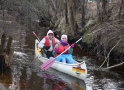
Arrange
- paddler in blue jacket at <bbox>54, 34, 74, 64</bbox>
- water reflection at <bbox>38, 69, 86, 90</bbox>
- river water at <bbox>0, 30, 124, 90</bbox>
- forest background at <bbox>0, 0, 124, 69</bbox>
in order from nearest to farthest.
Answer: river water at <bbox>0, 30, 124, 90</bbox>, water reflection at <bbox>38, 69, 86, 90</bbox>, forest background at <bbox>0, 0, 124, 69</bbox>, paddler in blue jacket at <bbox>54, 34, 74, 64</bbox>

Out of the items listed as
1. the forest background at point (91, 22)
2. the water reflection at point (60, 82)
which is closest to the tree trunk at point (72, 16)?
the forest background at point (91, 22)

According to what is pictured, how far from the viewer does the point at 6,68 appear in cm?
1045

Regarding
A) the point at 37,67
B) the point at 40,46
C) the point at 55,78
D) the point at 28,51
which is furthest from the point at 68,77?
the point at 28,51

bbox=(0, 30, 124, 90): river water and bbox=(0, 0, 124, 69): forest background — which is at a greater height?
bbox=(0, 0, 124, 69): forest background

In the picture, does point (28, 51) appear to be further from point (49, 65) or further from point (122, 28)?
point (122, 28)

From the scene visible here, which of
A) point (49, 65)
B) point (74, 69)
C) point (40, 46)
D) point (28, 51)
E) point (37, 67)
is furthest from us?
point (28, 51)

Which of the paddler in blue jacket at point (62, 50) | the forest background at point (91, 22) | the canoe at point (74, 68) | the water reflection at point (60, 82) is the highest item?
the forest background at point (91, 22)

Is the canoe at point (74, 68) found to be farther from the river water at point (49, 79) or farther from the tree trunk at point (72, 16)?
the tree trunk at point (72, 16)

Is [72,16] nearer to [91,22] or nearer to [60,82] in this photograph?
[91,22]

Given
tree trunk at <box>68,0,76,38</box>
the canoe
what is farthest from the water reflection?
tree trunk at <box>68,0,76,38</box>

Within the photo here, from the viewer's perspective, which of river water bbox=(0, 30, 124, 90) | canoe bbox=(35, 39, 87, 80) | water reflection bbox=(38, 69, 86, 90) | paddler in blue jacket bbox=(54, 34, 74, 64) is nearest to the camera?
river water bbox=(0, 30, 124, 90)

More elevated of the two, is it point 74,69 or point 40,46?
point 40,46

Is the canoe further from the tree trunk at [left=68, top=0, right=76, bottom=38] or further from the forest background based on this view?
the tree trunk at [left=68, top=0, right=76, bottom=38]

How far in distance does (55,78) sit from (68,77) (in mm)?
570
